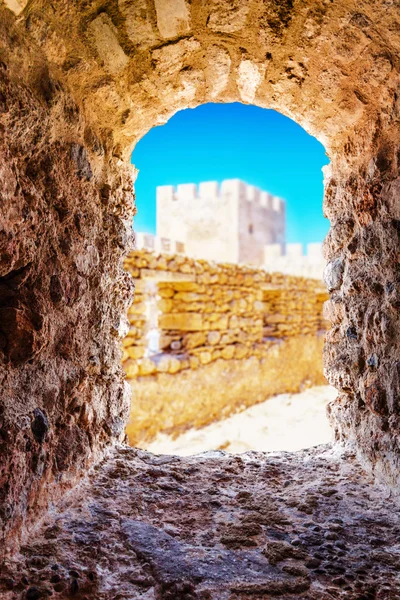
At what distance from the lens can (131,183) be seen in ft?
6.34

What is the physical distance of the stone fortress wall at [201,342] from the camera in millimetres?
4082

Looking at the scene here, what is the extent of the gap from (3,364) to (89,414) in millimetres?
563

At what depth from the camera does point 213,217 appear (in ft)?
66.9

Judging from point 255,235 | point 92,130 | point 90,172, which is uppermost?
point 255,235

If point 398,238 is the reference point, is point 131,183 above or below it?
above

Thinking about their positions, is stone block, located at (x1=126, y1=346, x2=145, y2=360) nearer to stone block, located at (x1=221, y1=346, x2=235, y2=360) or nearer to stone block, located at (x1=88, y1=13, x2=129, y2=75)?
stone block, located at (x1=221, y1=346, x2=235, y2=360)

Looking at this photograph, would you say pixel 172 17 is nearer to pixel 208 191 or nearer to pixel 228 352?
pixel 228 352

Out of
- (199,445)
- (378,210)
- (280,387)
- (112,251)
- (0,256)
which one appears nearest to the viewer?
(0,256)

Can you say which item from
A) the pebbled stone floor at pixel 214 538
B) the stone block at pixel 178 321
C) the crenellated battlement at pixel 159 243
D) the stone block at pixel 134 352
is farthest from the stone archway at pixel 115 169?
the crenellated battlement at pixel 159 243

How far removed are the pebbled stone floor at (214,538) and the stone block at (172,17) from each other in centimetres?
146

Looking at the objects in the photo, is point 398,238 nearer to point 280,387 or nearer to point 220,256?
point 280,387

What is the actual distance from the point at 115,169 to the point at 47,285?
71 centimetres

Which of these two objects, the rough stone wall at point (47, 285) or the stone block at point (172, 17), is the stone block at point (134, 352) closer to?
the rough stone wall at point (47, 285)

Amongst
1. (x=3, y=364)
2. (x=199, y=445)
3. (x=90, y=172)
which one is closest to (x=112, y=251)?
(x=90, y=172)
